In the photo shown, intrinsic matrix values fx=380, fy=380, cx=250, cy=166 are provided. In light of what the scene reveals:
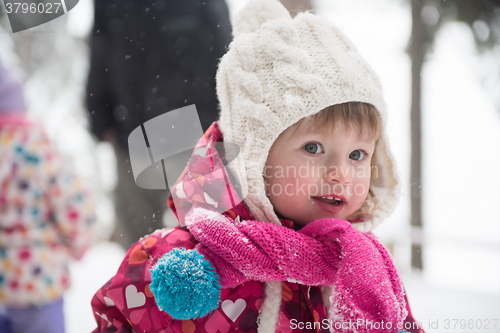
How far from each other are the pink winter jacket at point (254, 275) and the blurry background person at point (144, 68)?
0.24 metres

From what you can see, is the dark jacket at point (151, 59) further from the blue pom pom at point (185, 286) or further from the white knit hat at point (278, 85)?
the blue pom pom at point (185, 286)

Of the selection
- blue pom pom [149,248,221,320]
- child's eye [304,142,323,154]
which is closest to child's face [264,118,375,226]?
child's eye [304,142,323,154]

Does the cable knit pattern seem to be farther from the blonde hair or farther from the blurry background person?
the blurry background person

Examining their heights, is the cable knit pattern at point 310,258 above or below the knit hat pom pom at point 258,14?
below

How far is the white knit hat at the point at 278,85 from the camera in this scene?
0.63m

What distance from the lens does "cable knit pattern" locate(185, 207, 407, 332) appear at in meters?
0.52

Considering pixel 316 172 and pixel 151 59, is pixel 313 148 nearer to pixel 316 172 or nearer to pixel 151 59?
pixel 316 172

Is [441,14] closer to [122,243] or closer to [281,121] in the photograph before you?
[281,121]

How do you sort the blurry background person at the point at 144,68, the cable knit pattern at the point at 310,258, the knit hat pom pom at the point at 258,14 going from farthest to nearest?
the blurry background person at the point at 144,68 < the knit hat pom pom at the point at 258,14 < the cable knit pattern at the point at 310,258

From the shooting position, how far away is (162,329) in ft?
1.98

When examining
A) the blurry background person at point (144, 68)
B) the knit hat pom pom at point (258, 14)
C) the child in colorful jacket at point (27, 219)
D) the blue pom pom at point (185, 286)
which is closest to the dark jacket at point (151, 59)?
the blurry background person at point (144, 68)

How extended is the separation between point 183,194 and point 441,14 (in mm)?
878

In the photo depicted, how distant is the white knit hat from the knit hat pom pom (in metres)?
0.01

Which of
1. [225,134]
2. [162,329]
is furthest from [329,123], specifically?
[162,329]
